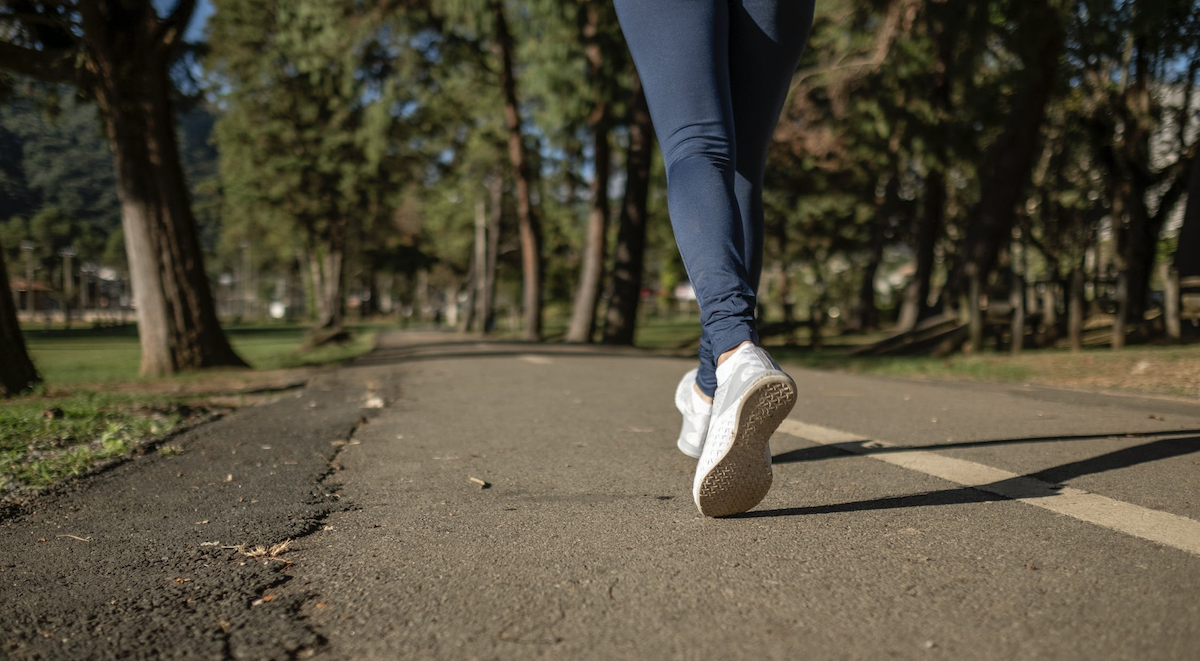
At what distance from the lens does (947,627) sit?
4.40 feet

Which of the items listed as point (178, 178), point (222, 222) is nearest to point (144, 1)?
point (178, 178)

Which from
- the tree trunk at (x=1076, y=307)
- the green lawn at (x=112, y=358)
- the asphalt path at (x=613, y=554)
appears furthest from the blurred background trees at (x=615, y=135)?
the asphalt path at (x=613, y=554)

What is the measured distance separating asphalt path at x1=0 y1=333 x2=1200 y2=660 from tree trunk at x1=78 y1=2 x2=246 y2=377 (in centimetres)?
682

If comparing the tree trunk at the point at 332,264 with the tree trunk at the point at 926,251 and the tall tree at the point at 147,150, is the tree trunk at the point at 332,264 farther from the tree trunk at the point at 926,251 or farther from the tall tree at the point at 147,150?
the tall tree at the point at 147,150

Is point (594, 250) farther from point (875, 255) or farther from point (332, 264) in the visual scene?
point (332, 264)

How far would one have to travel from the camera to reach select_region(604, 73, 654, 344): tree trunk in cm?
1670

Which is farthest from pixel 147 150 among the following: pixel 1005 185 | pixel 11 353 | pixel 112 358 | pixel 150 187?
pixel 1005 185

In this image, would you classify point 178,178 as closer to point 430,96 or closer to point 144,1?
point 144,1

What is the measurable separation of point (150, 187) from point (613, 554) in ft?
30.5

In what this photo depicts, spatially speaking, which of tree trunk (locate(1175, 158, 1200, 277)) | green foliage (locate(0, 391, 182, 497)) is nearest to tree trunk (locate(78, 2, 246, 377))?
green foliage (locate(0, 391, 182, 497))

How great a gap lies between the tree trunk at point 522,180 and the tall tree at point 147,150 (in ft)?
37.5

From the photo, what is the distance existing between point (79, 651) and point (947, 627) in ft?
4.71

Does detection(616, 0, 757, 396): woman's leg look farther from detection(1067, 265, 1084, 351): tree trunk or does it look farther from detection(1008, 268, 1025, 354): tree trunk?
detection(1067, 265, 1084, 351): tree trunk

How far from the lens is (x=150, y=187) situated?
9172 mm
